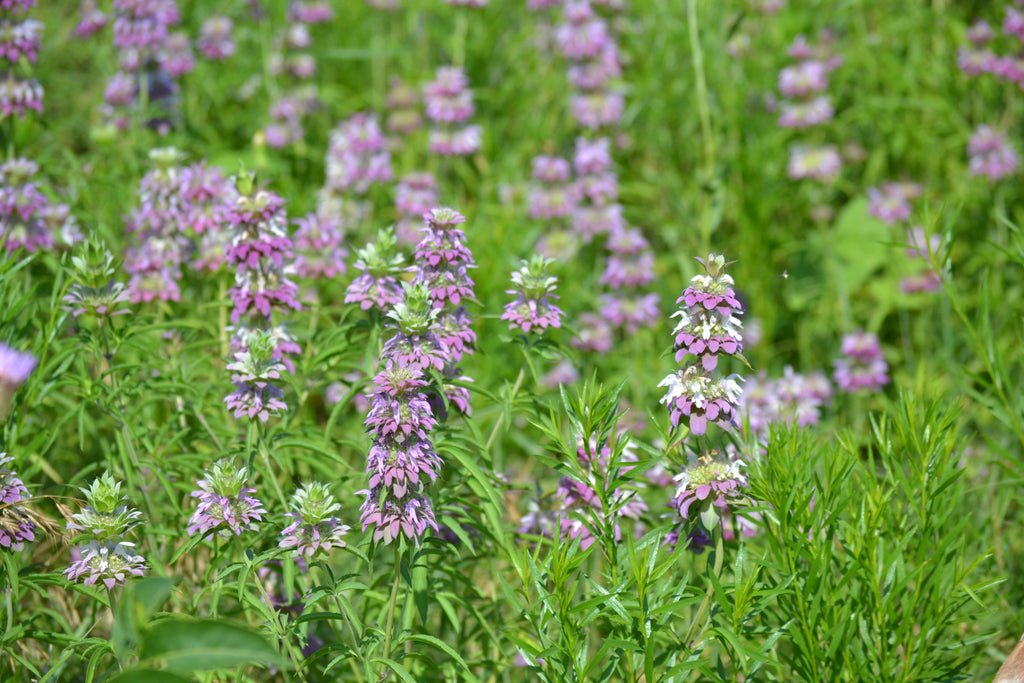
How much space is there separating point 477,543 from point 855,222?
3.79 meters

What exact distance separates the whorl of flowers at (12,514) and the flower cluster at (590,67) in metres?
3.82

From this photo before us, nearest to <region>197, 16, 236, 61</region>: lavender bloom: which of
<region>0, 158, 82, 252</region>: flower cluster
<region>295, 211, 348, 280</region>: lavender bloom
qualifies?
<region>0, 158, 82, 252</region>: flower cluster

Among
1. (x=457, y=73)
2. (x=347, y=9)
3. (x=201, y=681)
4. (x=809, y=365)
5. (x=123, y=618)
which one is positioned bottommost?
(x=201, y=681)

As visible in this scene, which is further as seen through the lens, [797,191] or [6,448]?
[797,191]

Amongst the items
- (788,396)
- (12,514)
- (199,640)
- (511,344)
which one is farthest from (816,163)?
(199,640)

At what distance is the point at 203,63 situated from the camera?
21.0ft

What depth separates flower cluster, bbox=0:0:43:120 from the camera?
12.3 ft

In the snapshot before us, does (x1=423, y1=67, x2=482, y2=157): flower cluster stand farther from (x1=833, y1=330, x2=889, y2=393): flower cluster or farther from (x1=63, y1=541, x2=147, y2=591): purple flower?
(x1=63, y1=541, x2=147, y2=591): purple flower

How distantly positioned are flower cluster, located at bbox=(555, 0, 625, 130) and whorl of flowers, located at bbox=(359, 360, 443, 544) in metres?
3.51

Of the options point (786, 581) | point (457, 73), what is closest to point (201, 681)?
point (786, 581)

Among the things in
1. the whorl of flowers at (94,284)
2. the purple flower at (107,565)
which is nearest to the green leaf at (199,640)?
the purple flower at (107,565)

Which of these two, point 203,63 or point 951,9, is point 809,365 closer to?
point 951,9

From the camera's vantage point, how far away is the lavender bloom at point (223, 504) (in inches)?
90.4

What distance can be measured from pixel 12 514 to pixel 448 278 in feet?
4.05
